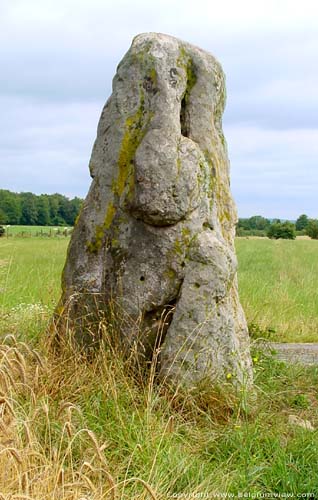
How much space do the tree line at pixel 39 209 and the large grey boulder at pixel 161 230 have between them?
29.2m

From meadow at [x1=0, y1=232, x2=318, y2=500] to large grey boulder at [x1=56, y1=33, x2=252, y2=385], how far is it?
0.30 m

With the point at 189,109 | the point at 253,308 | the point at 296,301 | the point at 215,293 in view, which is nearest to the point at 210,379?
the point at 215,293

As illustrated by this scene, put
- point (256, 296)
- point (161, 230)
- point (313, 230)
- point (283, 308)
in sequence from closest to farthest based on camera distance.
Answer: point (161, 230) → point (283, 308) → point (256, 296) → point (313, 230)

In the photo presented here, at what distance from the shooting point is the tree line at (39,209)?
3638 centimetres

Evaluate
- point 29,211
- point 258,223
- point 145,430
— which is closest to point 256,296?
point 145,430

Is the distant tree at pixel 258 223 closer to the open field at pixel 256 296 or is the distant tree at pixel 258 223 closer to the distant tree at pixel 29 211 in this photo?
the distant tree at pixel 29 211

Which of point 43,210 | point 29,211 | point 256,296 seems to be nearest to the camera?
point 256,296

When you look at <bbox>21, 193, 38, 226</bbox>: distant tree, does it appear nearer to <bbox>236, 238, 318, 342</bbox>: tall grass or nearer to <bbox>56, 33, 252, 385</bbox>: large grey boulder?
<bbox>236, 238, 318, 342</bbox>: tall grass

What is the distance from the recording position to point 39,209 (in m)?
40.3

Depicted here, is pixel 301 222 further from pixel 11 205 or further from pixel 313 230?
pixel 11 205

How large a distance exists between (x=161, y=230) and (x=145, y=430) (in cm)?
175

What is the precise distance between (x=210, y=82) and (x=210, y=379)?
2.64 meters

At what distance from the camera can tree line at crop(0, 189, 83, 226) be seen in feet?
119

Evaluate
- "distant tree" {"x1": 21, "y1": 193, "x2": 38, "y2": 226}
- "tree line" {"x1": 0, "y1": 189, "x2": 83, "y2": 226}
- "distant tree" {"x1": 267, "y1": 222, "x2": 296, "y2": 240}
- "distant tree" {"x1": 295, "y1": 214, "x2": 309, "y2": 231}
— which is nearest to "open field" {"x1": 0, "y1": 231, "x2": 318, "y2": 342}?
"tree line" {"x1": 0, "y1": 189, "x2": 83, "y2": 226}
